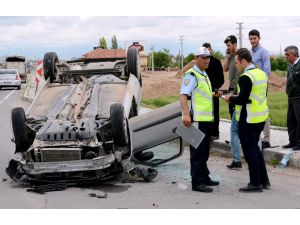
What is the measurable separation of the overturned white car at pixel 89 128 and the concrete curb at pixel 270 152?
77 centimetres

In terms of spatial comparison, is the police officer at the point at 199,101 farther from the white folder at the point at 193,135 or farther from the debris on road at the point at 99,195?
the debris on road at the point at 99,195

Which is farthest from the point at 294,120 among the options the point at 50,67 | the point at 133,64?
the point at 50,67

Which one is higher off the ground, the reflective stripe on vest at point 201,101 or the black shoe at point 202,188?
the reflective stripe on vest at point 201,101

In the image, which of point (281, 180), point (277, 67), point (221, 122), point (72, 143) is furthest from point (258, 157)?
point (277, 67)

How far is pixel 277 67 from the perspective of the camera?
6394 centimetres

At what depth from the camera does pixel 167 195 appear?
21.1ft

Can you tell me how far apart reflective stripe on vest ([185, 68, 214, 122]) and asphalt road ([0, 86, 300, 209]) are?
3.02 ft

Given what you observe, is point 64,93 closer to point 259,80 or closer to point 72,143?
point 72,143

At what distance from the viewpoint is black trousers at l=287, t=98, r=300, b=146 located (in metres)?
8.42

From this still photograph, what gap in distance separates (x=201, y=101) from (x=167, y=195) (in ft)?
4.19

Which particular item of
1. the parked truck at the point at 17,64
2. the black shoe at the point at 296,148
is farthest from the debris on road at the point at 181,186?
the parked truck at the point at 17,64

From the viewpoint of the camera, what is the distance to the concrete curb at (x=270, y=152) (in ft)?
26.5

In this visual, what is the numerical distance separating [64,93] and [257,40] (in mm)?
3218

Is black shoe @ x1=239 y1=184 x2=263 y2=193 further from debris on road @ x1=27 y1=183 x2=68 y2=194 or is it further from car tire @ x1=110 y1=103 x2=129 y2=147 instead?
debris on road @ x1=27 y1=183 x2=68 y2=194
